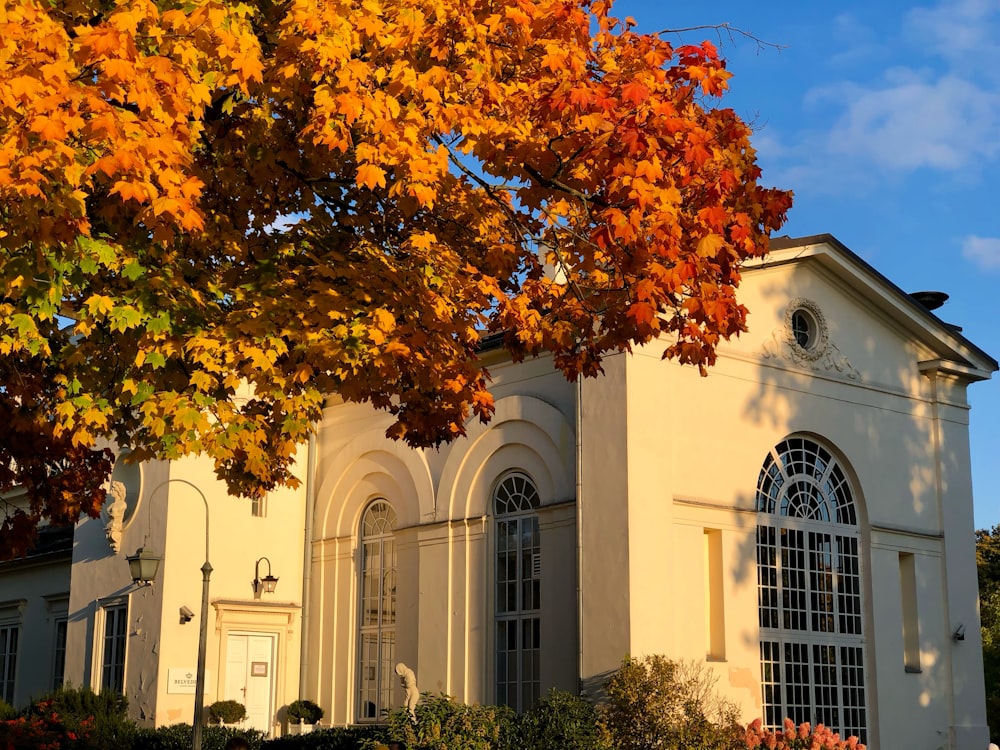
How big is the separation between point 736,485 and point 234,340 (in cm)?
1244

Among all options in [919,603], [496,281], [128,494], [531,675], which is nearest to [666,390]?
[531,675]

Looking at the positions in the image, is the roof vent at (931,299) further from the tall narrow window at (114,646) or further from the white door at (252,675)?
the tall narrow window at (114,646)

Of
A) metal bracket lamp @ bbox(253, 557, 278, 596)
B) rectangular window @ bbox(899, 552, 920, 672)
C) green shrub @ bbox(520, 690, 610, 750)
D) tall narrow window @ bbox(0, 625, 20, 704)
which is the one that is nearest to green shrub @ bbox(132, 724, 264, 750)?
metal bracket lamp @ bbox(253, 557, 278, 596)

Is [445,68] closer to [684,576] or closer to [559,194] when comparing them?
[559,194]

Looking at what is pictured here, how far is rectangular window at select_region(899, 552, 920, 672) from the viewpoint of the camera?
22.3 meters

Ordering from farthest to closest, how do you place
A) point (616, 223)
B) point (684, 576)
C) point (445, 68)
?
point (684, 576)
point (445, 68)
point (616, 223)

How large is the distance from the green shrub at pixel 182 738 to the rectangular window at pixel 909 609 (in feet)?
37.6

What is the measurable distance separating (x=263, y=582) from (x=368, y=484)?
2814 millimetres

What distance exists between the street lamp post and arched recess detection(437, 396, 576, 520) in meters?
4.50

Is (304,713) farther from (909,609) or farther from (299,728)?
(909,609)

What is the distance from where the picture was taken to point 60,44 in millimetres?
7391

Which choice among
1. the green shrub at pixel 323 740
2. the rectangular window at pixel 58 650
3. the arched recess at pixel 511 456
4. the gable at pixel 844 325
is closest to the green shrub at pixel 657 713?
the arched recess at pixel 511 456

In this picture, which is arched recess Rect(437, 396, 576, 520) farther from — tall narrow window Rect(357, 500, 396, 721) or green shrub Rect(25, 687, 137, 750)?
green shrub Rect(25, 687, 137, 750)

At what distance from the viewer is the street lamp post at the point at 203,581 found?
18625mm
